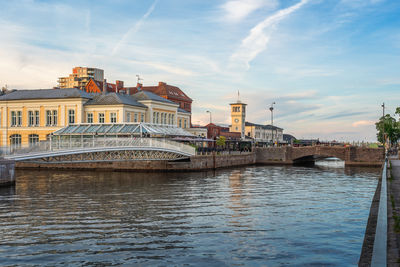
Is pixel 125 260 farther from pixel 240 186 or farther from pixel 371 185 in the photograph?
pixel 371 185

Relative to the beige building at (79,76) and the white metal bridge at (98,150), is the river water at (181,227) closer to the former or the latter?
the white metal bridge at (98,150)

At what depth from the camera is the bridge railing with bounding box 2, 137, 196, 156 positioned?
115ft

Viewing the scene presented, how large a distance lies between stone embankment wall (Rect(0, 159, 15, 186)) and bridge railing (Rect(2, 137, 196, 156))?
2.88 feet

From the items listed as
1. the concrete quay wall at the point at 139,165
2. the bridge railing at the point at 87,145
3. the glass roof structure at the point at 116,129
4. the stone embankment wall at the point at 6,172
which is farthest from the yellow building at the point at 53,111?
the stone embankment wall at the point at 6,172

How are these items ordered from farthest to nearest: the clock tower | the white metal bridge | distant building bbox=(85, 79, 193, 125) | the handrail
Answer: the clock tower, distant building bbox=(85, 79, 193, 125), the white metal bridge, the handrail

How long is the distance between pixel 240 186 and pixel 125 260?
24226 millimetres

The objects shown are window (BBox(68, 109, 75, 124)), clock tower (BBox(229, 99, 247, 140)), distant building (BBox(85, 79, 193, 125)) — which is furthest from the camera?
clock tower (BBox(229, 99, 247, 140))

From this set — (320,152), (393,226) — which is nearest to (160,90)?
(320,152)

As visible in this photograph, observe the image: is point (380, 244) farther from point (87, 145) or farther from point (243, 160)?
point (243, 160)

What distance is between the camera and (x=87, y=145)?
39594 millimetres

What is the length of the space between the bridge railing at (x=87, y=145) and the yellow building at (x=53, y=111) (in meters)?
16.8

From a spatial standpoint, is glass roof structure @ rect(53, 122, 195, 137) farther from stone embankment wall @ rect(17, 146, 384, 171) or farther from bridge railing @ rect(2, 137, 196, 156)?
bridge railing @ rect(2, 137, 196, 156)

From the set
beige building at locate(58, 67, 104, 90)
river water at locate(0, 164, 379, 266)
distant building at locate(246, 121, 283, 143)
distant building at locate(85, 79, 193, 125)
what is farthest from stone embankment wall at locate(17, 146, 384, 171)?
beige building at locate(58, 67, 104, 90)

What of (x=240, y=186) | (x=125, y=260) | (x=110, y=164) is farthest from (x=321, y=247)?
(x=110, y=164)
